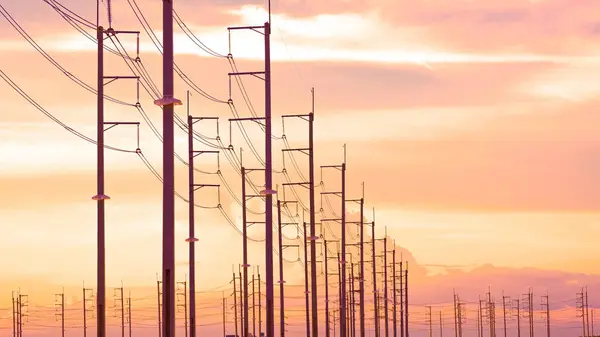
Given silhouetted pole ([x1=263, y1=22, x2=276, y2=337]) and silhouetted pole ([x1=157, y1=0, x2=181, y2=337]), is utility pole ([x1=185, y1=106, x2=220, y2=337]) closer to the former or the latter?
silhouetted pole ([x1=263, y1=22, x2=276, y2=337])

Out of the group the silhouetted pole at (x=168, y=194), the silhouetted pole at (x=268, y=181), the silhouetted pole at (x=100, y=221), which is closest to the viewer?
the silhouetted pole at (x=168, y=194)

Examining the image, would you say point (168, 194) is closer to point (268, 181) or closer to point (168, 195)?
point (168, 195)

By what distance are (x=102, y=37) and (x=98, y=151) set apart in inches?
208

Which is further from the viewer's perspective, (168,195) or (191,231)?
(191,231)

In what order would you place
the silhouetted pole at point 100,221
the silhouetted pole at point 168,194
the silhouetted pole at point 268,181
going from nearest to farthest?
the silhouetted pole at point 168,194, the silhouetted pole at point 100,221, the silhouetted pole at point 268,181

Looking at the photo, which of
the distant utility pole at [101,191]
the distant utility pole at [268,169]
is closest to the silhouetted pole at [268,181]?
the distant utility pole at [268,169]

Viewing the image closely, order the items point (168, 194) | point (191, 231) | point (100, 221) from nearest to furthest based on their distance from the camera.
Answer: point (168, 194) < point (100, 221) < point (191, 231)

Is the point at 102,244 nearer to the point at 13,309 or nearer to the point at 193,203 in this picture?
the point at 193,203

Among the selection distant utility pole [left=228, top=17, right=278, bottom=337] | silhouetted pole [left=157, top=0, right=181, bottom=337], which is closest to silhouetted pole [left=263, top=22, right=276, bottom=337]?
distant utility pole [left=228, top=17, right=278, bottom=337]

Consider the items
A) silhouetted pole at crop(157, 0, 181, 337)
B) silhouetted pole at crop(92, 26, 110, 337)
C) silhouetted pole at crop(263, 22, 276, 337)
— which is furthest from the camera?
silhouetted pole at crop(263, 22, 276, 337)

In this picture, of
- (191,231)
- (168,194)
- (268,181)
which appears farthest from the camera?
(191,231)

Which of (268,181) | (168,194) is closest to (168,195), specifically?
(168,194)

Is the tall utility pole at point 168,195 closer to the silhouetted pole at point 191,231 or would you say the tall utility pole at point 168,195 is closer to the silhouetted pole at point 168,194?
the silhouetted pole at point 168,194

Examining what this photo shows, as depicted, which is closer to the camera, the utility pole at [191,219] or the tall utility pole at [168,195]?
the tall utility pole at [168,195]
